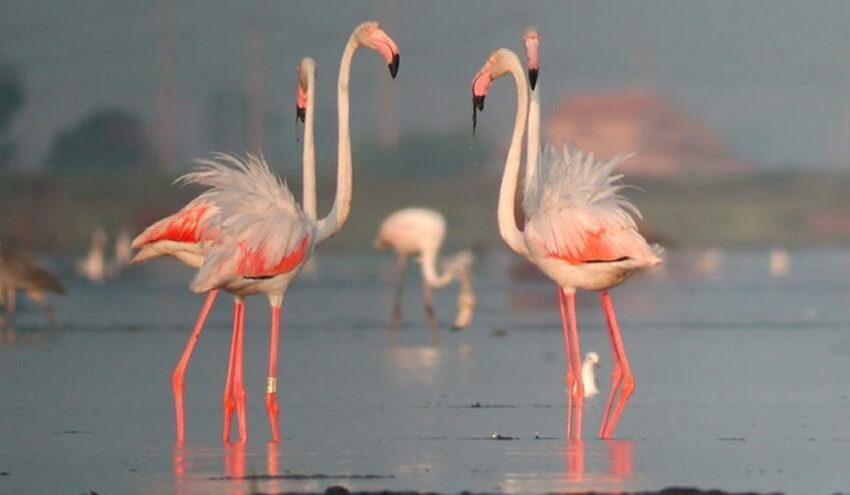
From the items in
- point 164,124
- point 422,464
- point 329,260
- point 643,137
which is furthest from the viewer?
point 643,137

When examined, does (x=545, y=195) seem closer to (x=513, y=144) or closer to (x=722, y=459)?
(x=513, y=144)

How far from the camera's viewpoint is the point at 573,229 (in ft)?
39.1

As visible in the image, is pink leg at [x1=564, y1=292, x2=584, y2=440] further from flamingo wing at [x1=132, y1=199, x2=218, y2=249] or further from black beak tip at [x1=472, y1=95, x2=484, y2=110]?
flamingo wing at [x1=132, y1=199, x2=218, y2=249]

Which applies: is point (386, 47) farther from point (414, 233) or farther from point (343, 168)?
point (414, 233)

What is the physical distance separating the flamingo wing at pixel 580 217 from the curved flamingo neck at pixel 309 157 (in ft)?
3.91

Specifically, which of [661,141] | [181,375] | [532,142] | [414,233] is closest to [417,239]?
[414,233]

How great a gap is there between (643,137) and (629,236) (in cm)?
6031

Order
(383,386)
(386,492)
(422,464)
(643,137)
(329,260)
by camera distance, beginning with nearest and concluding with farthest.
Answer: (386,492)
(422,464)
(383,386)
(329,260)
(643,137)

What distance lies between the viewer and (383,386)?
14.5 meters

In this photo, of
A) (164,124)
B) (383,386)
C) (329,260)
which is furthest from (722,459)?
(164,124)

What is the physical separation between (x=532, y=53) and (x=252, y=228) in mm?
2099

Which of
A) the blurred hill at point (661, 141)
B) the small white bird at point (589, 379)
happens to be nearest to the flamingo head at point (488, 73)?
the small white bird at point (589, 379)

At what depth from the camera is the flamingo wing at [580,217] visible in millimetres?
11891

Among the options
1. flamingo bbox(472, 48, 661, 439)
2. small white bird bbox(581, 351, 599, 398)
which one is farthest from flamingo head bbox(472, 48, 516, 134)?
small white bird bbox(581, 351, 599, 398)
